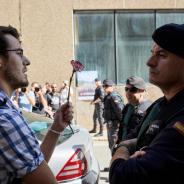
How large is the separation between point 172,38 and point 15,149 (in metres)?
0.85

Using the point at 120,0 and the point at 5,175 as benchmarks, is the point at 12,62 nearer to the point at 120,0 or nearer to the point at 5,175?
the point at 5,175

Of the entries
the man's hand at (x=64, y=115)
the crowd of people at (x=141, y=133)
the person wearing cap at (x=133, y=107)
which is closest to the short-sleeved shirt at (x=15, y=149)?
the crowd of people at (x=141, y=133)

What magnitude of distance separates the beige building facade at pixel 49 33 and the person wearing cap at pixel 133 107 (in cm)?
1057

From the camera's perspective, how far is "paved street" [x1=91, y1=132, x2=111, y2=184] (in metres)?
8.79

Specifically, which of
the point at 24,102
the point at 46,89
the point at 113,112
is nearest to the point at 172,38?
the point at 113,112

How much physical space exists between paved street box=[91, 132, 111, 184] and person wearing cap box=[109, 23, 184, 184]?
6070 mm

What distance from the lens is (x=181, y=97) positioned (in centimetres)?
220

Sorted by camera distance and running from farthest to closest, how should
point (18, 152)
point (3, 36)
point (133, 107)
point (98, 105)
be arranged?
point (98, 105), point (133, 107), point (3, 36), point (18, 152)

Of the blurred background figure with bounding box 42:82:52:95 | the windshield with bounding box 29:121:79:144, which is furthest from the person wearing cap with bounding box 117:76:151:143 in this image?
the blurred background figure with bounding box 42:82:52:95

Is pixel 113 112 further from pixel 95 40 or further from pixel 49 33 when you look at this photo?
pixel 95 40

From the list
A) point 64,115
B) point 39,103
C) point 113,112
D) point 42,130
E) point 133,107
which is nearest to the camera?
point 64,115

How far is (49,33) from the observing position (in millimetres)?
16797

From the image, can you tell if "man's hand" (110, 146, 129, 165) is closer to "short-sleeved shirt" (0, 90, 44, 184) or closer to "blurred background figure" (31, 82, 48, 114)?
"short-sleeved shirt" (0, 90, 44, 184)

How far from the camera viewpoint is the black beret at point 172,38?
2164 mm
